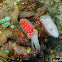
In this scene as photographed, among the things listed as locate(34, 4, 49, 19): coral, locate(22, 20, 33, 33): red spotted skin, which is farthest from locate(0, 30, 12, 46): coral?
locate(34, 4, 49, 19): coral

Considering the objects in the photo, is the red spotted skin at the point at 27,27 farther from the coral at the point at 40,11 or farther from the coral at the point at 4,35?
the coral at the point at 40,11

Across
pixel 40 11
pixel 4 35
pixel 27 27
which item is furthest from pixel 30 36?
pixel 40 11

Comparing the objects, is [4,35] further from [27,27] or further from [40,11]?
[40,11]

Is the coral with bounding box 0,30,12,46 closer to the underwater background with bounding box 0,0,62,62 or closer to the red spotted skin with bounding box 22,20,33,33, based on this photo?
the underwater background with bounding box 0,0,62,62

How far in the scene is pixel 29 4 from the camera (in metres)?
3.45

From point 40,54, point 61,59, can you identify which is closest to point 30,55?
point 40,54

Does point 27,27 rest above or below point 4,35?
above

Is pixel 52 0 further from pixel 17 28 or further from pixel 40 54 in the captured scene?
pixel 40 54

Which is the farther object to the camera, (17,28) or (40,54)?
(17,28)

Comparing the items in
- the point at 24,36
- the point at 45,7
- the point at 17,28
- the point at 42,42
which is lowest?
the point at 42,42

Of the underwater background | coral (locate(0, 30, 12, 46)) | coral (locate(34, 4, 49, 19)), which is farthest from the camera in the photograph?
coral (locate(34, 4, 49, 19))

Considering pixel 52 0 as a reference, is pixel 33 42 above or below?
below

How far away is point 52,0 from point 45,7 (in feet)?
2.32

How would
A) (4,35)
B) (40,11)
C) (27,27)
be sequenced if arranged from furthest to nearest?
(40,11) < (4,35) < (27,27)
